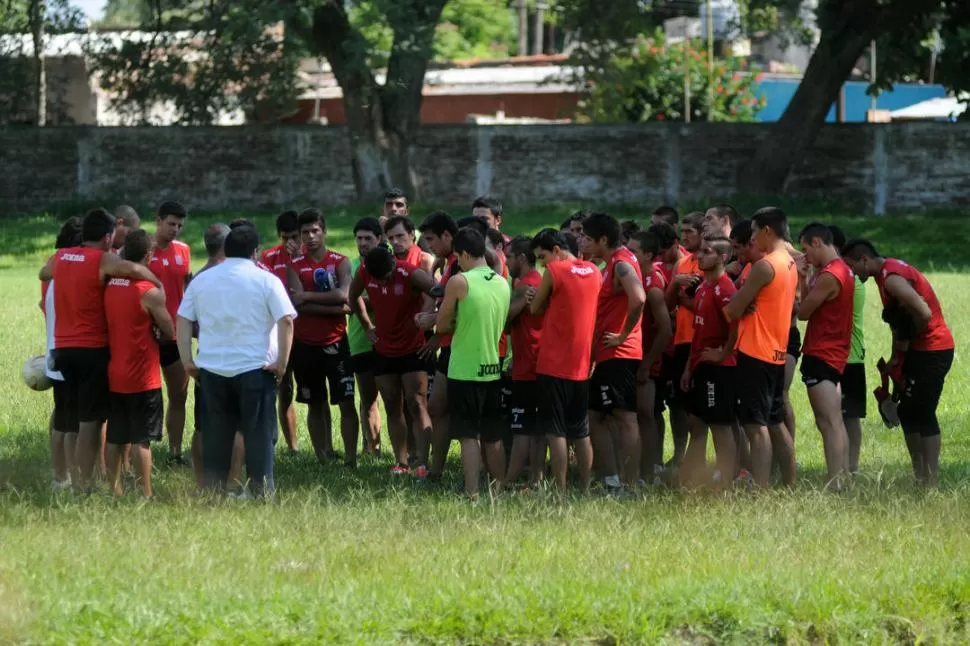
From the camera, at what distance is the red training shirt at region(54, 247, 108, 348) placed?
10.5 m

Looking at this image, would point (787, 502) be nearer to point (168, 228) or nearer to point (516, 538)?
point (516, 538)

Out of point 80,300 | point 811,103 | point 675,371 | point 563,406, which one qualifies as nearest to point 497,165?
point 811,103

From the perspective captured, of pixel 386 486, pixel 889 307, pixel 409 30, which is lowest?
pixel 386 486

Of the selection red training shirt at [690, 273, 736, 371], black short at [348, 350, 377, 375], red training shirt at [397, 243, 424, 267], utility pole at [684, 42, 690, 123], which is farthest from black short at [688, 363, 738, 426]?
utility pole at [684, 42, 690, 123]

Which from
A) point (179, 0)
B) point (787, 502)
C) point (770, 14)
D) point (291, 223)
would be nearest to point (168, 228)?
point (291, 223)

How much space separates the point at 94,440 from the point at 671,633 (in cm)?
477

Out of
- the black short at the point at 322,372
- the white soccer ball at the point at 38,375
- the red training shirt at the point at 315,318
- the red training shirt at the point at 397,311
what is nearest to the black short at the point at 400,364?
the red training shirt at the point at 397,311

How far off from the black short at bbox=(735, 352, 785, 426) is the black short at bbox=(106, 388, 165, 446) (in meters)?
4.01

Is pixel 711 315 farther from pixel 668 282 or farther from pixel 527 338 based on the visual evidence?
pixel 527 338

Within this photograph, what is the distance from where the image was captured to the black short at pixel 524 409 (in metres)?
11.1

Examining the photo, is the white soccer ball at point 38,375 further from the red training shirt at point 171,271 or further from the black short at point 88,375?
the red training shirt at point 171,271

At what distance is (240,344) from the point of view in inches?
401

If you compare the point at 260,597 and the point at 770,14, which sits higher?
the point at 770,14

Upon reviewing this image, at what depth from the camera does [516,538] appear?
9070 mm
